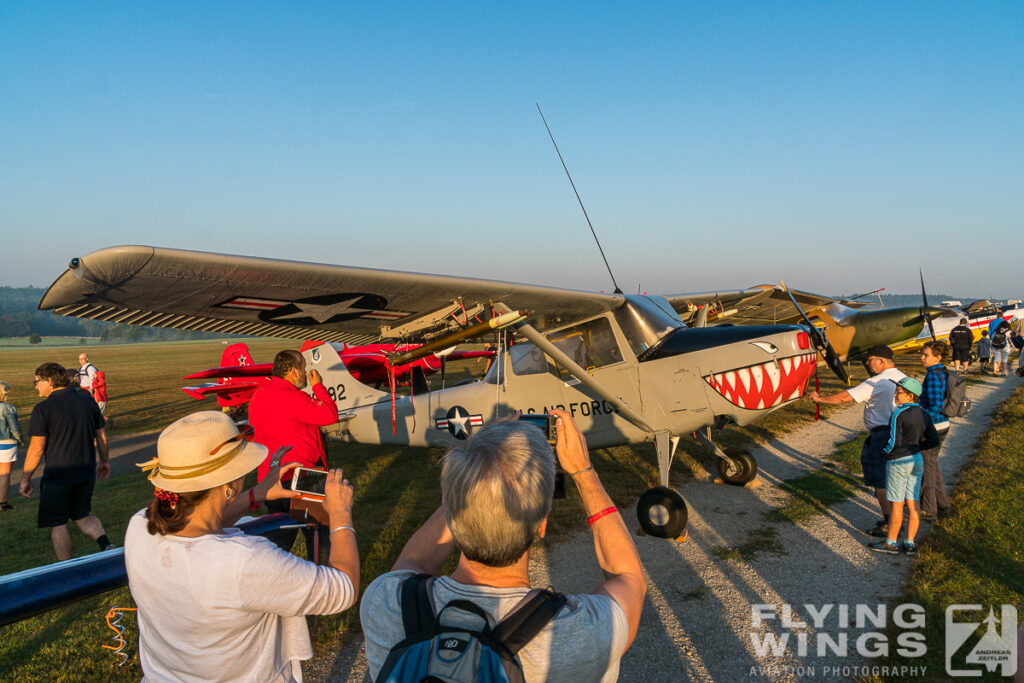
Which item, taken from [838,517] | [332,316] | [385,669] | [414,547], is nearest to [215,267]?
[332,316]

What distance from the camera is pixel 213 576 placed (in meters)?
1.50

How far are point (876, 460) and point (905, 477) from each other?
44cm

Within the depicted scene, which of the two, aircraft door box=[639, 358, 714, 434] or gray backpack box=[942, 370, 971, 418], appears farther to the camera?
aircraft door box=[639, 358, 714, 434]

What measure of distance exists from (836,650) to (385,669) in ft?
11.5

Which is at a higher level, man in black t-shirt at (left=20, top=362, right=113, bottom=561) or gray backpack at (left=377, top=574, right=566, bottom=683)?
gray backpack at (left=377, top=574, right=566, bottom=683)

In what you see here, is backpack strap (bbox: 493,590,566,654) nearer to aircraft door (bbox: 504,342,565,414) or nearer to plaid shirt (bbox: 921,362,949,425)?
aircraft door (bbox: 504,342,565,414)

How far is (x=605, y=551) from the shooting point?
1.41m

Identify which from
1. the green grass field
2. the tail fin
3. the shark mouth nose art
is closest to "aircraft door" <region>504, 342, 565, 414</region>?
the green grass field

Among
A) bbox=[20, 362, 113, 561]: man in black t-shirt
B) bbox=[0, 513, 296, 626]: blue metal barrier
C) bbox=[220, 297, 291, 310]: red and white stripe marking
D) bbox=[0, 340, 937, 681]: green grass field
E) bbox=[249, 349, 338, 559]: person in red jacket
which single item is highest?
bbox=[220, 297, 291, 310]: red and white stripe marking

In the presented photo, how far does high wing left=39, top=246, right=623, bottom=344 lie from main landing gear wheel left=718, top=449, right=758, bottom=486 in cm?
264

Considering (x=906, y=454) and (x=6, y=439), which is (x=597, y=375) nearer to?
(x=906, y=454)

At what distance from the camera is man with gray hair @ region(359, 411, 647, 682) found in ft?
3.76

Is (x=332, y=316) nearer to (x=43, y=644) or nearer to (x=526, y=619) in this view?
(x=43, y=644)

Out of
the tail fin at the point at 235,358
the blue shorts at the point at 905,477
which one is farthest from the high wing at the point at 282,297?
the tail fin at the point at 235,358
